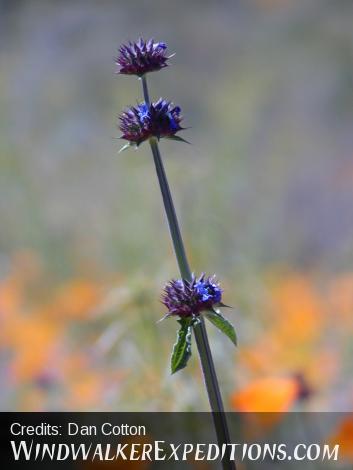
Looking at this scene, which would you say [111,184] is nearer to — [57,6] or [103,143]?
[103,143]

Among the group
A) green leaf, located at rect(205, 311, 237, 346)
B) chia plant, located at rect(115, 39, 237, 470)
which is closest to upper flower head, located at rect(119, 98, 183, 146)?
chia plant, located at rect(115, 39, 237, 470)

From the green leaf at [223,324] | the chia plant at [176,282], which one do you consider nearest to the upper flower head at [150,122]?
the chia plant at [176,282]

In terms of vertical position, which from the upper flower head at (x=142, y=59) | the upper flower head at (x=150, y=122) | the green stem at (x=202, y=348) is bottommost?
the green stem at (x=202, y=348)

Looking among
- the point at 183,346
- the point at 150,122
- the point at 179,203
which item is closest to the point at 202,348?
the point at 183,346

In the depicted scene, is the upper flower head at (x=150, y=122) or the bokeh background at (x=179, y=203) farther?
the bokeh background at (x=179, y=203)

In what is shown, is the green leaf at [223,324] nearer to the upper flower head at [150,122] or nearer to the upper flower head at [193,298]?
the upper flower head at [193,298]

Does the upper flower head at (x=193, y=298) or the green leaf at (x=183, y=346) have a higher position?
the upper flower head at (x=193, y=298)

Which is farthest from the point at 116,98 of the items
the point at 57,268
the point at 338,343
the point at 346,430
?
the point at 346,430

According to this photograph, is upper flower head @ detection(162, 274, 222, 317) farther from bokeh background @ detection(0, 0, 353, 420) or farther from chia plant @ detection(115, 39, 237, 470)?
bokeh background @ detection(0, 0, 353, 420)
